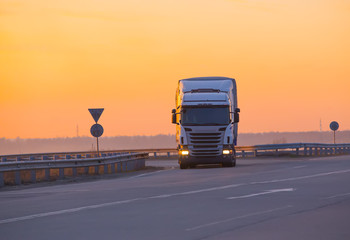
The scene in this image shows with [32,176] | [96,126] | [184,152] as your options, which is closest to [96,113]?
[96,126]

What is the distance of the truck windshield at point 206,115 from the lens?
34562 mm

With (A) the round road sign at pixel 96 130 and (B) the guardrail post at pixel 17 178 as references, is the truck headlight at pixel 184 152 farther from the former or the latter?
(B) the guardrail post at pixel 17 178

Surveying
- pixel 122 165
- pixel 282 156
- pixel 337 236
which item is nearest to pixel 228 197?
pixel 337 236

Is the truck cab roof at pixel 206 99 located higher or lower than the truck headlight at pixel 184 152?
higher

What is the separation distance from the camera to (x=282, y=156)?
52.7m

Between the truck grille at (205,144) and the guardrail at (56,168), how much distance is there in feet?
10.0

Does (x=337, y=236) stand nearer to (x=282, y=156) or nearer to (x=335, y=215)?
(x=335, y=215)

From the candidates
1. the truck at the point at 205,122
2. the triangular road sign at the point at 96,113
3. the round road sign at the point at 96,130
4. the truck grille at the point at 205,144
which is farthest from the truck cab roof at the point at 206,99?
the round road sign at the point at 96,130

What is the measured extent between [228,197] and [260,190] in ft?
6.75

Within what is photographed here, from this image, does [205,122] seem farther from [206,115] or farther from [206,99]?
[206,99]

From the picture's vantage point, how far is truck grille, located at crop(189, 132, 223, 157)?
34.9 m

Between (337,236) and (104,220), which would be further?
(104,220)

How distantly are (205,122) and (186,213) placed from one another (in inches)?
846

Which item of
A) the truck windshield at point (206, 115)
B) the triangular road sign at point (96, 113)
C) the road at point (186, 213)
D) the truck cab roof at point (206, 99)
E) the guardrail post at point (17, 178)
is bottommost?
the road at point (186, 213)
